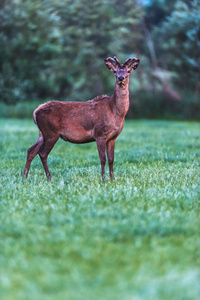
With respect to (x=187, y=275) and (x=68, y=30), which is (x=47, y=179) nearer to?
(x=187, y=275)

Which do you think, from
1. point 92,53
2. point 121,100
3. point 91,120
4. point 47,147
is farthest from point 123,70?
point 92,53

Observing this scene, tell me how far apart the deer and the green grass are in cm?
50

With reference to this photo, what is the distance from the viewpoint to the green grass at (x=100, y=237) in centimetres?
300

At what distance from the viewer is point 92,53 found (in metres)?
29.4

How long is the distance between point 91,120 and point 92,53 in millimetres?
23184

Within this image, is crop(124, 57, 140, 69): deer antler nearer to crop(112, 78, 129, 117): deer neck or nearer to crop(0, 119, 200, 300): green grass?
crop(112, 78, 129, 117): deer neck

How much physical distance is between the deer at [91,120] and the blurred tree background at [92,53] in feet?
62.2

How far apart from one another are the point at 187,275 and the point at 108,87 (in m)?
26.9

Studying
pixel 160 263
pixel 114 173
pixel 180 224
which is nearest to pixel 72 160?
pixel 114 173

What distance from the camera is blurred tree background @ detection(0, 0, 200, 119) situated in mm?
27344

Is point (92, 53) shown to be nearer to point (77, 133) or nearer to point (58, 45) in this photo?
point (58, 45)

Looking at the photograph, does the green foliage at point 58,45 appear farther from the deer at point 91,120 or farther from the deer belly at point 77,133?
the deer belly at point 77,133

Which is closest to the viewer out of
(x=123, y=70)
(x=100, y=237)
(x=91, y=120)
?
(x=100, y=237)

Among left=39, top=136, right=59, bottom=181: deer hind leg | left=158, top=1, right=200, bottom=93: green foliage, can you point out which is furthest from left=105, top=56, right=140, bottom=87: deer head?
left=158, top=1, right=200, bottom=93: green foliage
